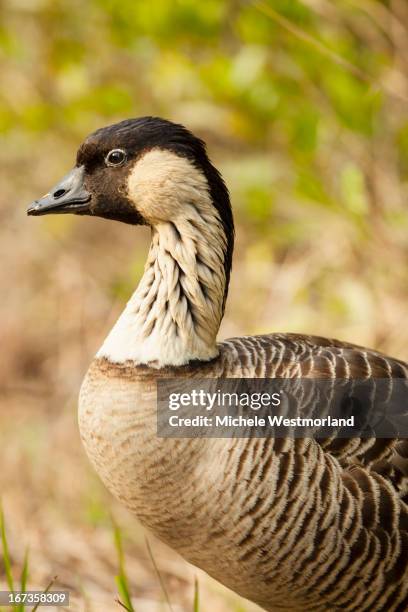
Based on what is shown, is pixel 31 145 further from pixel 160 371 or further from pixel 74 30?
pixel 160 371

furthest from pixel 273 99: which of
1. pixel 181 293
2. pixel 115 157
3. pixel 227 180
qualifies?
pixel 181 293

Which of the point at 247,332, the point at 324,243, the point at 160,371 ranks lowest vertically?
the point at 160,371

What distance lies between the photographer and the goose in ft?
10.2

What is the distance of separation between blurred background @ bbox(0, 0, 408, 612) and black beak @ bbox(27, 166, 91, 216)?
4.21 ft

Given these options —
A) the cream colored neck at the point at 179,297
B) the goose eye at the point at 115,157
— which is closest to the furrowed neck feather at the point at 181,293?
the cream colored neck at the point at 179,297

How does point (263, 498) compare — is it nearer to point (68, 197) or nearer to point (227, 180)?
point (68, 197)

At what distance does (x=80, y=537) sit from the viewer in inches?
199

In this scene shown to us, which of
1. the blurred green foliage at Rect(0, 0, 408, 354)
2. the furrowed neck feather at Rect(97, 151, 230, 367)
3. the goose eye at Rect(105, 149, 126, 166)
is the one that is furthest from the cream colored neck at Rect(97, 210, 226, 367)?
the blurred green foliage at Rect(0, 0, 408, 354)

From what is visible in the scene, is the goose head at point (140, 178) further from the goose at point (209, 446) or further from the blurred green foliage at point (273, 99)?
the blurred green foliage at point (273, 99)

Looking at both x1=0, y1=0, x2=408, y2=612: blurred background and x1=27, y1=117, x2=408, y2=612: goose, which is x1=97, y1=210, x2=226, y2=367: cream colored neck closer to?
x1=27, y1=117, x2=408, y2=612: goose

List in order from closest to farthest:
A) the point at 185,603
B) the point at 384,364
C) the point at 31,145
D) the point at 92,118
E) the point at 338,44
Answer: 1. the point at 384,364
2. the point at 185,603
3. the point at 338,44
4. the point at 92,118
5. the point at 31,145

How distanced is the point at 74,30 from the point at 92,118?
780mm

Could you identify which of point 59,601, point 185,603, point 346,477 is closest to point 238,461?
point 346,477

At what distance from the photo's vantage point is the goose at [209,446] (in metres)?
3.11
